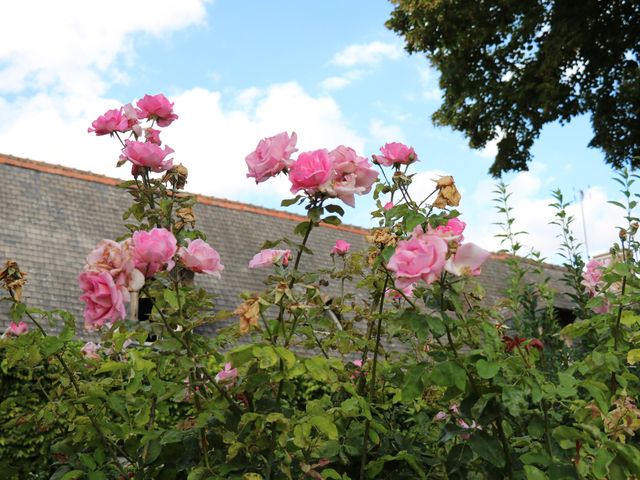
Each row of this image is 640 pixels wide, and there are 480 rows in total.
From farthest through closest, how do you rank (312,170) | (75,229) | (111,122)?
(75,229), (111,122), (312,170)

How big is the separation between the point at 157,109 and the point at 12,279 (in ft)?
2.80

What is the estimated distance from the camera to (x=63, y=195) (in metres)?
17.6

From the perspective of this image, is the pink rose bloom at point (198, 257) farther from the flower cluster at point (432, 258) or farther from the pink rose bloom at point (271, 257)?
the flower cluster at point (432, 258)

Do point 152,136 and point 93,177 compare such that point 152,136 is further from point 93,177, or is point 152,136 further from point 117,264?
point 93,177

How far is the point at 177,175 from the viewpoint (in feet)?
8.92

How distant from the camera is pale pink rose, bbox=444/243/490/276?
2162 mm

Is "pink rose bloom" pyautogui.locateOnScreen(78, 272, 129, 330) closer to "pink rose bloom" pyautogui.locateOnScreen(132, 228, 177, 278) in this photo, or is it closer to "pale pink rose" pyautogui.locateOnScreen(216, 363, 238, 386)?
"pink rose bloom" pyautogui.locateOnScreen(132, 228, 177, 278)

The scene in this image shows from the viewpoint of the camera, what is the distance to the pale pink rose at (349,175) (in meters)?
2.38

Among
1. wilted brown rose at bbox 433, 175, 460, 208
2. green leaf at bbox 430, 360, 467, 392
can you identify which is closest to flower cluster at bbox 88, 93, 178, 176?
wilted brown rose at bbox 433, 175, 460, 208

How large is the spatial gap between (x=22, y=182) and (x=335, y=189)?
16519mm

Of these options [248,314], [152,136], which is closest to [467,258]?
[248,314]

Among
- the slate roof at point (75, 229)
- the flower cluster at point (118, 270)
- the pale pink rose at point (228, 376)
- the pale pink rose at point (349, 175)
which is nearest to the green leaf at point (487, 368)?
the pale pink rose at point (349, 175)

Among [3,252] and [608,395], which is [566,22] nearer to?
[3,252]

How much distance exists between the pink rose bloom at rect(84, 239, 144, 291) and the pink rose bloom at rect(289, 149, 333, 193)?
1.78ft
